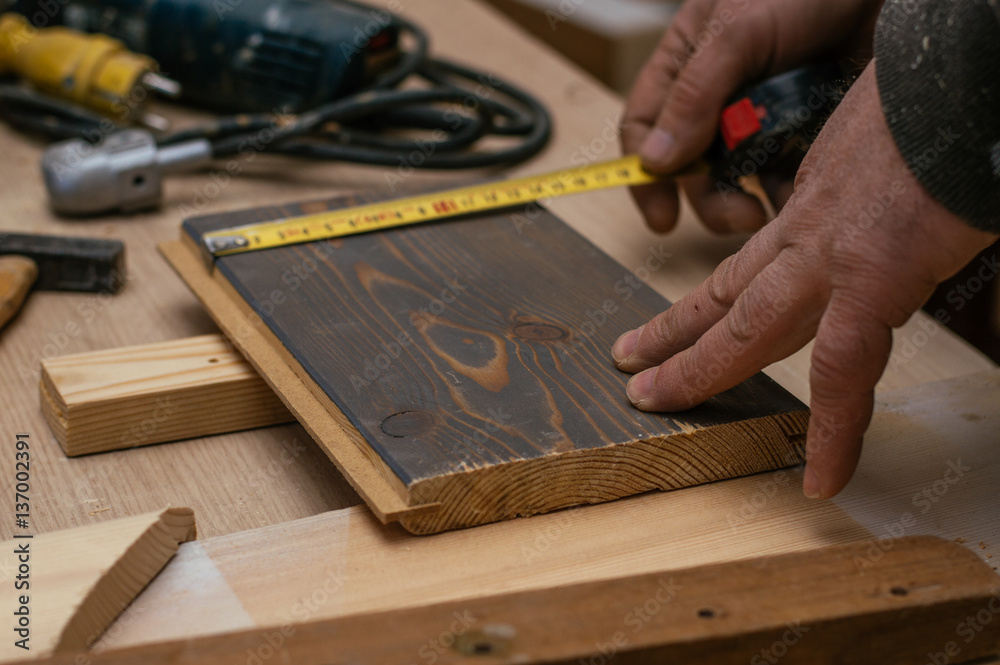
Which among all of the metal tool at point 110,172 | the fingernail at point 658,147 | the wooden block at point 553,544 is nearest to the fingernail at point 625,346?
the wooden block at point 553,544

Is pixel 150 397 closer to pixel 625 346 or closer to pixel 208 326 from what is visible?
pixel 208 326

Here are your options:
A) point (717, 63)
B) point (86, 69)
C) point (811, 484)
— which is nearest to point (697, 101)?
point (717, 63)

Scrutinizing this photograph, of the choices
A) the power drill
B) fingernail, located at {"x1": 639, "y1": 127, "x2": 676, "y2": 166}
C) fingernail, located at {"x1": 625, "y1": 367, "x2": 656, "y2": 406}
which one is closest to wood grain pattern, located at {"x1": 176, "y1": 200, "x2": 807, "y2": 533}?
fingernail, located at {"x1": 625, "y1": 367, "x2": 656, "y2": 406}

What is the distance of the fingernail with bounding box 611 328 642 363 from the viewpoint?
37.1 inches

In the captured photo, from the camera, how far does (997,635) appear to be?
736mm

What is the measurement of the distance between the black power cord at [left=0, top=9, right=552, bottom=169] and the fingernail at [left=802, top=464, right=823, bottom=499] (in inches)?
37.9

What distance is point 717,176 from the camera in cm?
140

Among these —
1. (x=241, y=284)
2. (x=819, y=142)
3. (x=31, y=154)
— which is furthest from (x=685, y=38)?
(x=31, y=154)

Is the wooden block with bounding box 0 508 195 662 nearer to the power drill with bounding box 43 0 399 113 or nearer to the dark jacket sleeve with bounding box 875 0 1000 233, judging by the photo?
the dark jacket sleeve with bounding box 875 0 1000 233

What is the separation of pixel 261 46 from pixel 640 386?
1213mm

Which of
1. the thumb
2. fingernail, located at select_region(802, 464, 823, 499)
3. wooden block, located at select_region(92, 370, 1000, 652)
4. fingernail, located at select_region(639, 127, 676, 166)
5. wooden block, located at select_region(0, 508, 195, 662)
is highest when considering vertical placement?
the thumb

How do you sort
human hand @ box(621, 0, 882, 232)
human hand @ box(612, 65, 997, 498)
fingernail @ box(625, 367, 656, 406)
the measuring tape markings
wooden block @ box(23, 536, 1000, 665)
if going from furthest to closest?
human hand @ box(621, 0, 882, 232) → the measuring tape markings → fingernail @ box(625, 367, 656, 406) → human hand @ box(612, 65, 997, 498) → wooden block @ box(23, 536, 1000, 665)

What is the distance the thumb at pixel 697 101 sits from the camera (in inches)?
51.0

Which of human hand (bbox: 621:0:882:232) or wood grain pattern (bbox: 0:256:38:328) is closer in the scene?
wood grain pattern (bbox: 0:256:38:328)
